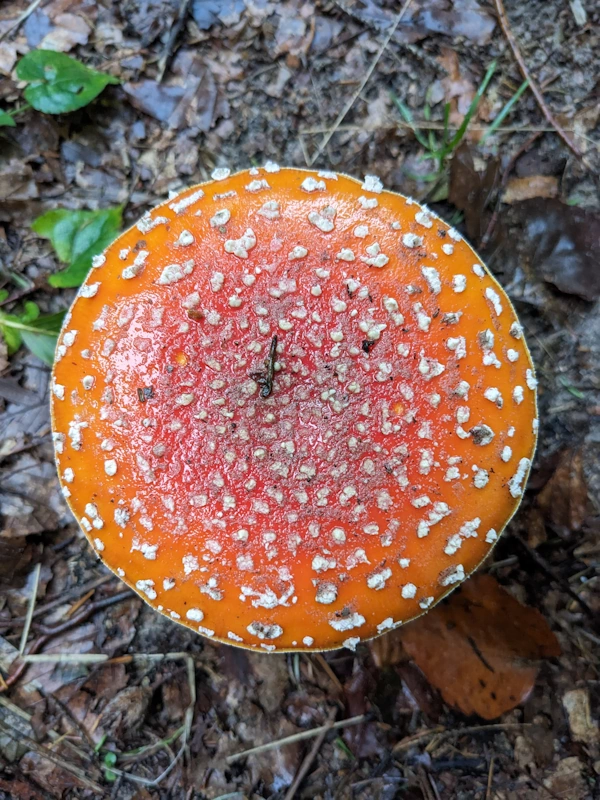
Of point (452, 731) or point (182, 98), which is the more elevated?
point (182, 98)

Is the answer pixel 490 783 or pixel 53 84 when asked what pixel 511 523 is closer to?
pixel 490 783

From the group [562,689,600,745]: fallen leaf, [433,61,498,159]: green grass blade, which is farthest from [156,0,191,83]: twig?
[562,689,600,745]: fallen leaf

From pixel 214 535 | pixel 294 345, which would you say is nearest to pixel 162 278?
pixel 294 345

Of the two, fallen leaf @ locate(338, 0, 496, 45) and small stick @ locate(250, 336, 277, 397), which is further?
fallen leaf @ locate(338, 0, 496, 45)

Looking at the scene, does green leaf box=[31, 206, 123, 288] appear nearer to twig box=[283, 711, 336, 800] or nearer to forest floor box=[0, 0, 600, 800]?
forest floor box=[0, 0, 600, 800]

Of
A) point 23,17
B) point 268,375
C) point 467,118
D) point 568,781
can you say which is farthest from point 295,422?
point 23,17

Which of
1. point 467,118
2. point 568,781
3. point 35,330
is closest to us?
point 568,781
